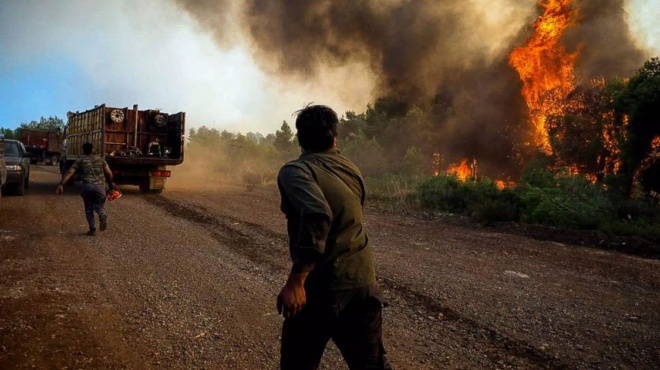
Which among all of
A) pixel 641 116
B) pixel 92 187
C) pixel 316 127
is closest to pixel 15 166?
pixel 92 187

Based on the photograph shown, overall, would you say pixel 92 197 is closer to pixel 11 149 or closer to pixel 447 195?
pixel 11 149

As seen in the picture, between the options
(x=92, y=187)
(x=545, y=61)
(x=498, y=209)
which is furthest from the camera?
(x=545, y=61)

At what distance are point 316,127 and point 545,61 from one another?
759 inches

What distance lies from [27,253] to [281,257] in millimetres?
3506

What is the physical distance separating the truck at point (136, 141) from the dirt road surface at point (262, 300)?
5153mm

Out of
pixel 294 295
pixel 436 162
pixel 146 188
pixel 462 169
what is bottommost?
pixel 146 188

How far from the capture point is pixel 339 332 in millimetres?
2131

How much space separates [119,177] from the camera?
14.0 metres

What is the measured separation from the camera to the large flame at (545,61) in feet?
58.9

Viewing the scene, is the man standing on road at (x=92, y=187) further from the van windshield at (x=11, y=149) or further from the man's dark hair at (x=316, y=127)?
the man's dark hair at (x=316, y=127)

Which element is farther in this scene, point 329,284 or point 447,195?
point 447,195

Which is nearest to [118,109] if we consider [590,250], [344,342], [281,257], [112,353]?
[281,257]

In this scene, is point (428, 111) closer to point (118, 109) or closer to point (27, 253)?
point (118, 109)

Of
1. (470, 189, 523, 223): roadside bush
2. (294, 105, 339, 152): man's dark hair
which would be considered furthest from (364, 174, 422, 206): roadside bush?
(294, 105, 339, 152): man's dark hair
